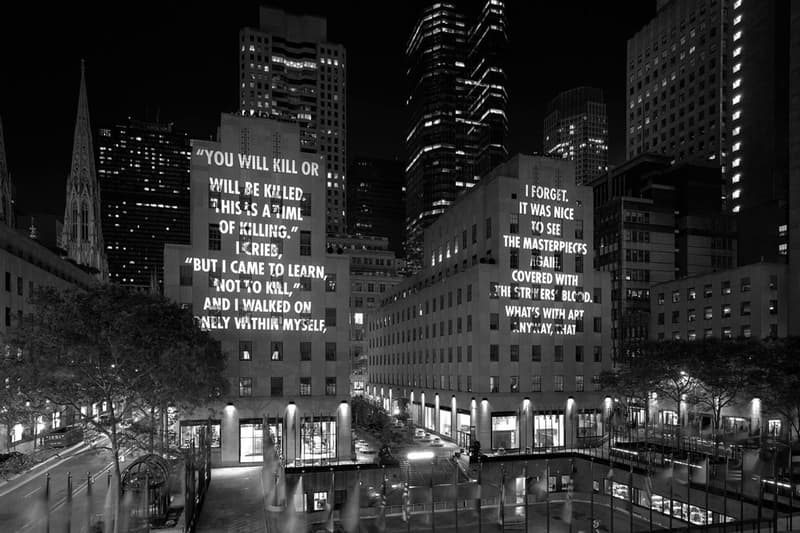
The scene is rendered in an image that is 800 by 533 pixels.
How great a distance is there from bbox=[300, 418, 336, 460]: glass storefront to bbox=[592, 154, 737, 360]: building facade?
93.2 metres

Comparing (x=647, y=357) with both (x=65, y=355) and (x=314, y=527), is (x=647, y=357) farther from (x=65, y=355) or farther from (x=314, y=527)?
(x=65, y=355)

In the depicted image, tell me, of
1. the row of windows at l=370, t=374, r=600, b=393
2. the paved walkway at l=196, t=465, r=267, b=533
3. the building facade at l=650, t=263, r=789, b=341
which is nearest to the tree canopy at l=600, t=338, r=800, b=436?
the row of windows at l=370, t=374, r=600, b=393

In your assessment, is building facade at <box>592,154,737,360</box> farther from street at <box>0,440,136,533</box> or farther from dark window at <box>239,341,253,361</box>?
street at <box>0,440,136,533</box>

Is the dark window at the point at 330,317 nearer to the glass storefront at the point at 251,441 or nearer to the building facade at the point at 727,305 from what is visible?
the glass storefront at the point at 251,441

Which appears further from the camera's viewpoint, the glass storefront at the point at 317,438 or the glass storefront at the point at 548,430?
the glass storefront at the point at 548,430

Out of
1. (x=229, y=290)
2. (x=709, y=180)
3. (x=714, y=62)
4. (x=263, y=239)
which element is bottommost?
(x=229, y=290)

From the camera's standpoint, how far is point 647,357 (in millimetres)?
80438

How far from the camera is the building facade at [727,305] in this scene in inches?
3826

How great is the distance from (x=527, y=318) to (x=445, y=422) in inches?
863

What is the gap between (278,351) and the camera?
233ft

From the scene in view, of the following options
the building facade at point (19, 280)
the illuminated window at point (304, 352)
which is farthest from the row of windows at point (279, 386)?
the building facade at point (19, 280)

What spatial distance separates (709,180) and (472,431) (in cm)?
10986

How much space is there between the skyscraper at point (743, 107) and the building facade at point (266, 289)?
11708 centimetres

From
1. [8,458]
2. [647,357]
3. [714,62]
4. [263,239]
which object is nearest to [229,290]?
[263,239]
